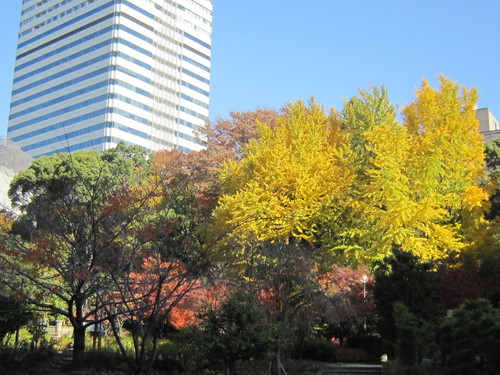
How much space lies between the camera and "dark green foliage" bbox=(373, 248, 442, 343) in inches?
830

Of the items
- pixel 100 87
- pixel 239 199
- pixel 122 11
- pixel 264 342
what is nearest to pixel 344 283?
pixel 239 199

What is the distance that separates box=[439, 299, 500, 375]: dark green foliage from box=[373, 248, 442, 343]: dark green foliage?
202 inches

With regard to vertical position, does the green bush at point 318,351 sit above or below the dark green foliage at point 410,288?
below

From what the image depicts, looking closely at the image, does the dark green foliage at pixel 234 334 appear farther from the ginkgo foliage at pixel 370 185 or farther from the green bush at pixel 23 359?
the ginkgo foliage at pixel 370 185

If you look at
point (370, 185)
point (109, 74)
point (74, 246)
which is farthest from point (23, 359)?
point (109, 74)

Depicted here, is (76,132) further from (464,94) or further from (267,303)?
(267,303)

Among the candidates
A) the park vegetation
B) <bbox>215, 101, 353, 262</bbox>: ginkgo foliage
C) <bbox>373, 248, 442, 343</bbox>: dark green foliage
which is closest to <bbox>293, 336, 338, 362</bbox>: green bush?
the park vegetation

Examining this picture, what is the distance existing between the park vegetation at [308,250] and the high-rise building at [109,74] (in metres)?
64.6

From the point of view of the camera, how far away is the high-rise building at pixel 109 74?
96625 millimetres

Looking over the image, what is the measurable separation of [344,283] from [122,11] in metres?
88.1

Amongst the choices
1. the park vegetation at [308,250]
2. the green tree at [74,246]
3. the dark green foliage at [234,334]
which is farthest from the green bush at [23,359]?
the dark green foliage at [234,334]

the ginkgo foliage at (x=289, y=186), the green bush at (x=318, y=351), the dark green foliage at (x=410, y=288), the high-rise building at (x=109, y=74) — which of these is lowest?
the green bush at (x=318, y=351)

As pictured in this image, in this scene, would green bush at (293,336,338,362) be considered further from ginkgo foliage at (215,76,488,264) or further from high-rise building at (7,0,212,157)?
high-rise building at (7,0,212,157)

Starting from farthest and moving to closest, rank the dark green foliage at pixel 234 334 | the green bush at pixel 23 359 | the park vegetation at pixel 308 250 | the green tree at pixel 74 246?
the green bush at pixel 23 359
the park vegetation at pixel 308 250
the dark green foliage at pixel 234 334
the green tree at pixel 74 246
